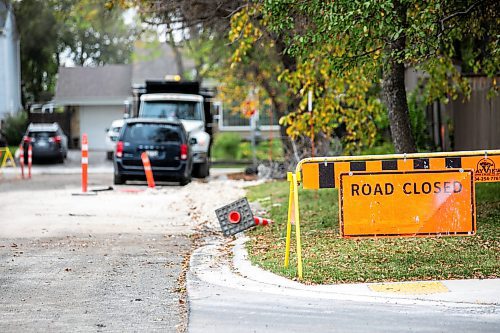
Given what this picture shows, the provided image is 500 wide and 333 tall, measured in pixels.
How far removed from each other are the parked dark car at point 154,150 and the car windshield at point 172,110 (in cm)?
477

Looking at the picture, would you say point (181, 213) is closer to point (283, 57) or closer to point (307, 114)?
point (307, 114)

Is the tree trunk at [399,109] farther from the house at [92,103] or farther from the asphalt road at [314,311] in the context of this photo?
the house at [92,103]

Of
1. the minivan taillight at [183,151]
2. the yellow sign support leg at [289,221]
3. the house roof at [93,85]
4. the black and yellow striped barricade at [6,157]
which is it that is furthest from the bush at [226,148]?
the yellow sign support leg at [289,221]

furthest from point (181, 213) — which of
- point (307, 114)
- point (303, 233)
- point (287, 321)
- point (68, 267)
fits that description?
point (287, 321)

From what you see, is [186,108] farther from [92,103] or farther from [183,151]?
[92,103]

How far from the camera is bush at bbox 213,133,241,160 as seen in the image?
43.5 meters

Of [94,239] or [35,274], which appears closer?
[35,274]

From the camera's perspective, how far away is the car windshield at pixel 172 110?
28969 millimetres

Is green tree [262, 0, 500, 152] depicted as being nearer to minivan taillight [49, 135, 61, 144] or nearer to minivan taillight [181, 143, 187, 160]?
minivan taillight [181, 143, 187, 160]

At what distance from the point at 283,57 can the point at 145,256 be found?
426 inches

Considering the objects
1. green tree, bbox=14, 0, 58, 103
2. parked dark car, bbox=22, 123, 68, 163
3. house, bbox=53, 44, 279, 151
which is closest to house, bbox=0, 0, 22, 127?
house, bbox=53, 44, 279, 151

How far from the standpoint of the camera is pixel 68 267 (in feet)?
35.6

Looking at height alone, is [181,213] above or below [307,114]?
below

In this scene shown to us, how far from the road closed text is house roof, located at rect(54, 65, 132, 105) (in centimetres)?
4293
